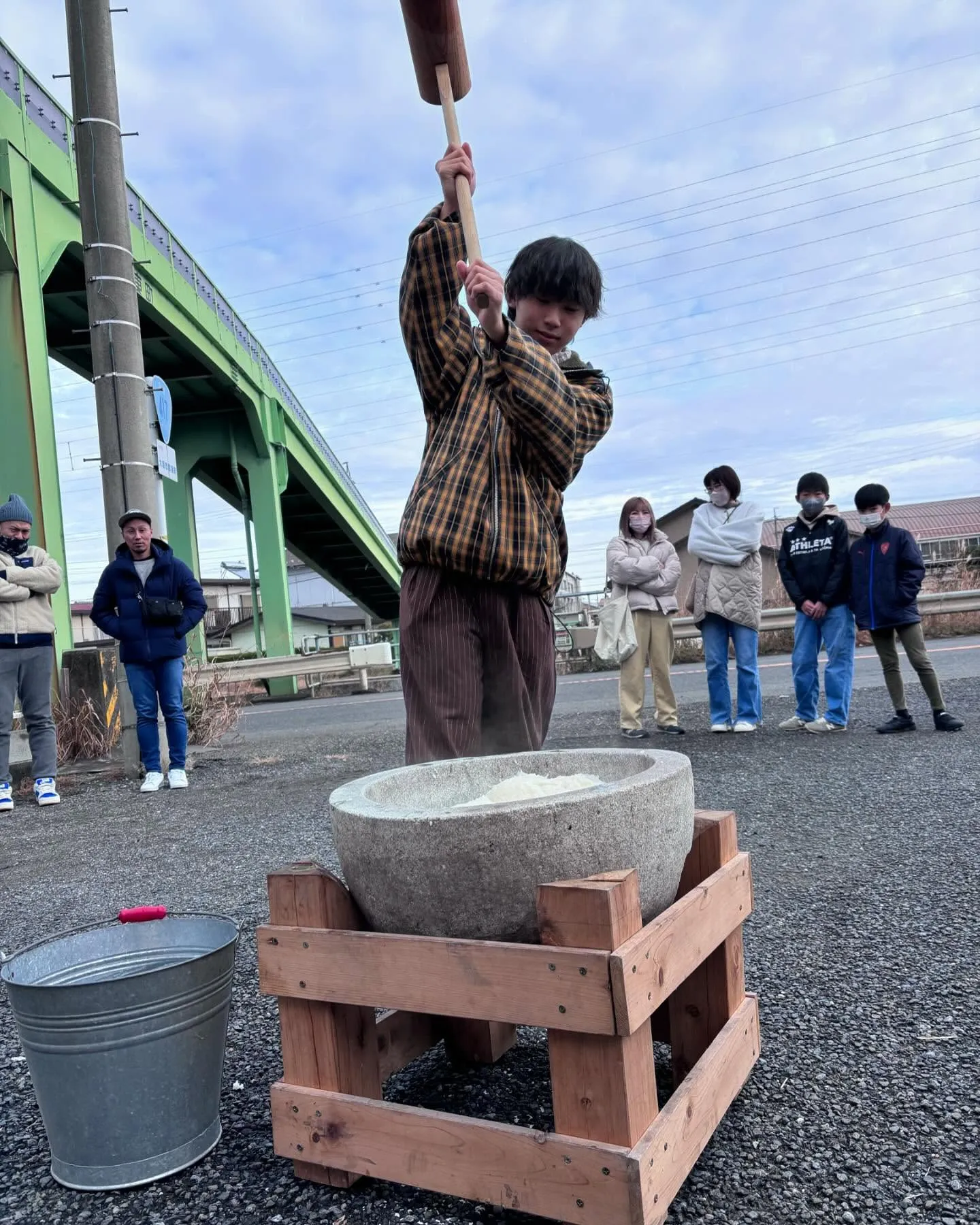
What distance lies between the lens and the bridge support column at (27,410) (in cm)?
769

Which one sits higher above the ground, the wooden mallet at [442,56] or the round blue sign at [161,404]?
the round blue sign at [161,404]

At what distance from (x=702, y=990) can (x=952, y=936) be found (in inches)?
42.2

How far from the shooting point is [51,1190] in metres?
1.61

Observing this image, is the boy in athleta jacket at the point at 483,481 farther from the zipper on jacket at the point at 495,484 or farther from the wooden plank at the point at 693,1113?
the wooden plank at the point at 693,1113

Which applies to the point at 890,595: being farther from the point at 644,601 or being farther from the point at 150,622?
the point at 150,622

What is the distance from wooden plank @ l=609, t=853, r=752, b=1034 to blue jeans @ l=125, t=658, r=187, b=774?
4.88m

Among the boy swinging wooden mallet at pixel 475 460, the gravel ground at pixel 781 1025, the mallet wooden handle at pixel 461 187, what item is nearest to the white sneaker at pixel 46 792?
the gravel ground at pixel 781 1025

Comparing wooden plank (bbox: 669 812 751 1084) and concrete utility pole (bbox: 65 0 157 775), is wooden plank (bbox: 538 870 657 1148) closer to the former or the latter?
wooden plank (bbox: 669 812 751 1084)

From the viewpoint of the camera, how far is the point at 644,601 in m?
6.82

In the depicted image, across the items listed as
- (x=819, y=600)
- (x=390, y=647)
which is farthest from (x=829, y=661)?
(x=390, y=647)

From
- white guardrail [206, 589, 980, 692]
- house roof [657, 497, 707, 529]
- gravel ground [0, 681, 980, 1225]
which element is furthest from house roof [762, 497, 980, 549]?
gravel ground [0, 681, 980, 1225]

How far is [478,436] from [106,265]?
18.8 ft

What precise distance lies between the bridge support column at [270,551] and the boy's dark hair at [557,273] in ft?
51.6

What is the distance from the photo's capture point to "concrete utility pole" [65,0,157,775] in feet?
21.3
